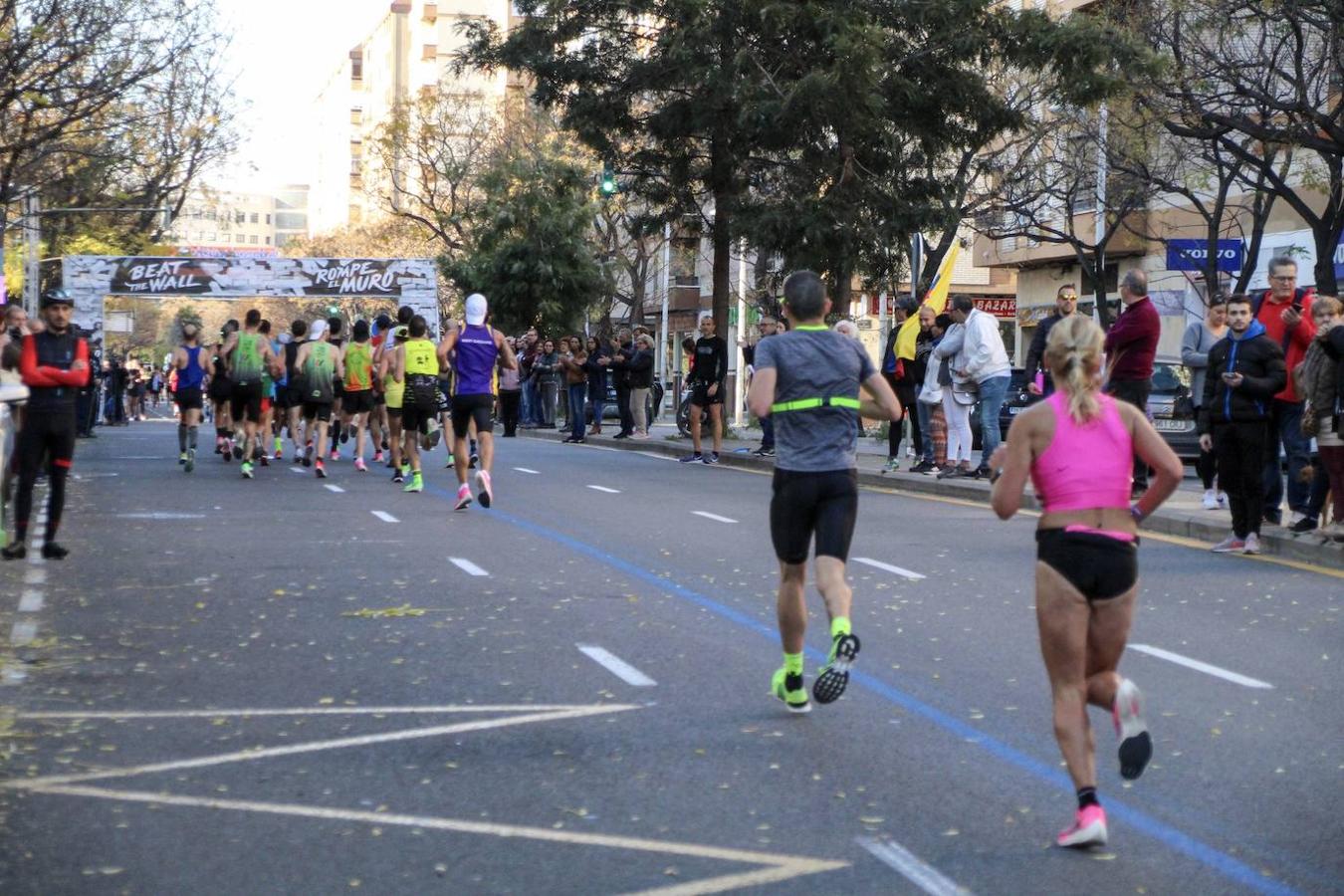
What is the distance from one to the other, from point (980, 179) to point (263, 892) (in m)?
46.0

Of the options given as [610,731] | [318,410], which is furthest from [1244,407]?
[318,410]

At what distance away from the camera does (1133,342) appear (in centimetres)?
1600

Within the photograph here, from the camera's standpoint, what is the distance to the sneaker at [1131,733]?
19.0 feet

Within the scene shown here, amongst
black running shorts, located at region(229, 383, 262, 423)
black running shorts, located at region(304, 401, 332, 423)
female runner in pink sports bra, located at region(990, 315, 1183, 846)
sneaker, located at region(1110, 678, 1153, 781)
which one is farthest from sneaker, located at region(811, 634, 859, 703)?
black running shorts, located at region(304, 401, 332, 423)

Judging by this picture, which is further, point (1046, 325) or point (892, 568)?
point (1046, 325)

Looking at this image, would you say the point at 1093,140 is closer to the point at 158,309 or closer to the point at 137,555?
the point at 137,555

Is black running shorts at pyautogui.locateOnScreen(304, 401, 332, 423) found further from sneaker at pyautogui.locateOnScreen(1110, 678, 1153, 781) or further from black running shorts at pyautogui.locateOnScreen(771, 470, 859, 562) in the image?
sneaker at pyautogui.locateOnScreen(1110, 678, 1153, 781)

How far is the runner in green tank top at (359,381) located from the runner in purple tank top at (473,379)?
668 centimetres

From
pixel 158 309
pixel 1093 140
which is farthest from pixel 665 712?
pixel 158 309

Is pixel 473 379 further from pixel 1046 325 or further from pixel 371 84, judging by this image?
pixel 371 84

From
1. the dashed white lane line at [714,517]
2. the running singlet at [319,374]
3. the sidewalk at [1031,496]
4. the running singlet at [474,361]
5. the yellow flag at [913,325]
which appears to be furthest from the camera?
the running singlet at [319,374]

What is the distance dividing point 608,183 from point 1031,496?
14.2m

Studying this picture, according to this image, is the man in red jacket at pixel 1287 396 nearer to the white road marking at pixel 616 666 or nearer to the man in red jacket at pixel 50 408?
the white road marking at pixel 616 666

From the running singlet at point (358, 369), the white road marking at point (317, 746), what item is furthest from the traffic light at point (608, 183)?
the white road marking at point (317, 746)
